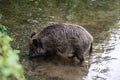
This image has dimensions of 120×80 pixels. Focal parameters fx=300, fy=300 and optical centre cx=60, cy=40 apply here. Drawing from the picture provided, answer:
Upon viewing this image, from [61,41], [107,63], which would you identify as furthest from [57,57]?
[107,63]

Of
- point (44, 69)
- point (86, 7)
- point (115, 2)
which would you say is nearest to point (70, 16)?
point (86, 7)

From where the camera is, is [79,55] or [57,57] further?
[57,57]

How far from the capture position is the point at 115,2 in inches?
472

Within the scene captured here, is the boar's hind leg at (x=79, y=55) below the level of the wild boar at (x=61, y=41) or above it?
below

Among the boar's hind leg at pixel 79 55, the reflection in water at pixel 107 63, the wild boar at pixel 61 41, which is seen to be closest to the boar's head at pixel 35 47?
the wild boar at pixel 61 41

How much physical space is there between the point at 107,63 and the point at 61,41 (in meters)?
1.16

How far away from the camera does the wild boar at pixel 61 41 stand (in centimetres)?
679

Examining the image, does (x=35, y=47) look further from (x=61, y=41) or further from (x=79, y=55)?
(x=79, y=55)

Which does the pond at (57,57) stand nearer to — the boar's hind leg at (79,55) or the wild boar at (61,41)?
the boar's hind leg at (79,55)

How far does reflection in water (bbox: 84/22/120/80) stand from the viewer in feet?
20.6

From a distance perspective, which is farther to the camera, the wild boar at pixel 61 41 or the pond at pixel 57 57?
the wild boar at pixel 61 41

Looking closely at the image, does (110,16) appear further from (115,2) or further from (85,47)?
(85,47)

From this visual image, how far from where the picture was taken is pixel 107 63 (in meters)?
6.81

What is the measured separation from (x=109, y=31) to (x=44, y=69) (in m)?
3.00
